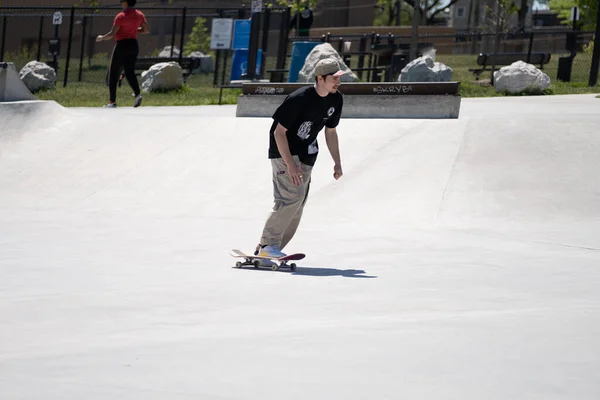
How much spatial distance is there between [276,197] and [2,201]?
19.4 ft

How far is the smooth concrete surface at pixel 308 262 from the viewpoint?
4844 millimetres

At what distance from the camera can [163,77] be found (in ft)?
80.2

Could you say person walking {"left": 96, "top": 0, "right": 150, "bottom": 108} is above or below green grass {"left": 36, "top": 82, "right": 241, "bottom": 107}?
above

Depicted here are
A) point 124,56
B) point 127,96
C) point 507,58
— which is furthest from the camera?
point 507,58

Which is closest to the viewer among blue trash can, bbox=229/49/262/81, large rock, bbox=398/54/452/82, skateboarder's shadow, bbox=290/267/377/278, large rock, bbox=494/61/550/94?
skateboarder's shadow, bbox=290/267/377/278

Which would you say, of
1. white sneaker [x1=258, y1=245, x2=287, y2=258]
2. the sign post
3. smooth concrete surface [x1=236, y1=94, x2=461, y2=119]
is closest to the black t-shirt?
white sneaker [x1=258, y1=245, x2=287, y2=258]

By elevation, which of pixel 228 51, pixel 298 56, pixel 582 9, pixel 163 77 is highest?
pixel 582 9

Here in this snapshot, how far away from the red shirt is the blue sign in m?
4.50

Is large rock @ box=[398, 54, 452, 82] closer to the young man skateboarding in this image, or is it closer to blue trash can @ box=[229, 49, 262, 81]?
blue trash can @ box=[229, 49, 262, 81]

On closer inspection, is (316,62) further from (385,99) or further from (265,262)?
(265,262)

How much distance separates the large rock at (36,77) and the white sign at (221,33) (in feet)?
16.7

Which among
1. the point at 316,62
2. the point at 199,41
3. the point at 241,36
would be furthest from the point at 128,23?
the point at 199,41

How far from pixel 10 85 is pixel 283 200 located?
35.4 feet

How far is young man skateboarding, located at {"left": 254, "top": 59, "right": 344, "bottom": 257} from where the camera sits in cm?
788
